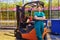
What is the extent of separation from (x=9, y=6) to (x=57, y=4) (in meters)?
2.41

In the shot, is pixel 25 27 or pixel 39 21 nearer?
pixel 39 21

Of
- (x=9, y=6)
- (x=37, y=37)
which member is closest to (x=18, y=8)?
(x=37, y=37)

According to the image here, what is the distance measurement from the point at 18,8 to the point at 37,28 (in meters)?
1.83

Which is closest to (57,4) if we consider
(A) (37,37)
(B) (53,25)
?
(B) (53,25)

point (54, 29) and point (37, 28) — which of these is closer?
point (37, 28)

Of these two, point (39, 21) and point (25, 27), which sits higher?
point (39, 21)

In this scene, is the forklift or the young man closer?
the young man

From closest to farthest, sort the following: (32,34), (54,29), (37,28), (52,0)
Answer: (37,28)
(32,34)
(54,29)
(52,0)

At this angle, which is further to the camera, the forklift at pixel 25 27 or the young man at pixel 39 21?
the forklift at pixel 25 27

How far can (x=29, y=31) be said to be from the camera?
6199mm

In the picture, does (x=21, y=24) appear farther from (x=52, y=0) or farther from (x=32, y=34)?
(x=52, y=0)

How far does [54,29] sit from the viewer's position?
26.4ft

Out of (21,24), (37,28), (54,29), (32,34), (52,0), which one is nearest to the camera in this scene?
(37,28)

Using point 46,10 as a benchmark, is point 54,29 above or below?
below
